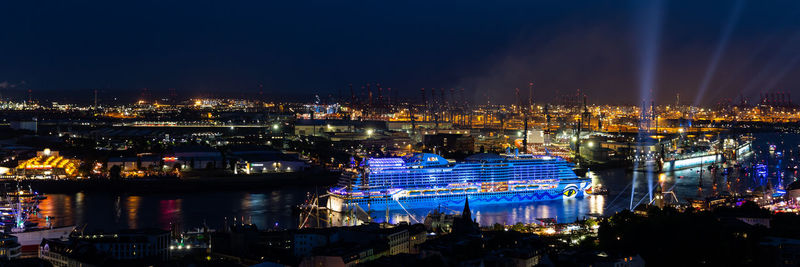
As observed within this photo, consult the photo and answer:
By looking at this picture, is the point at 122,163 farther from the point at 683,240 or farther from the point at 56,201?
the point at 683,240

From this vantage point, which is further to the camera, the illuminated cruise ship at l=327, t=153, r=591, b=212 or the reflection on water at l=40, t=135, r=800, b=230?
the illuminated cruise ship at l=327, t=153, r=591, b=212

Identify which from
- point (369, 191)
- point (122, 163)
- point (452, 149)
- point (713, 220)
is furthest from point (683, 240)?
point (452, 149)

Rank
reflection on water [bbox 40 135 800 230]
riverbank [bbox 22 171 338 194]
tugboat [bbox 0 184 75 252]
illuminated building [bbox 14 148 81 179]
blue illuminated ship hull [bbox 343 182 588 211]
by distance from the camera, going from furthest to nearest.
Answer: illuminated building [bbox 14 148 81 179], riverbank [bbox 22 171 338 194], blue illuminated ship hull [bbox 343 182 588 211], reflection on water [bbox 40 135 800 230], tugboat [bbox 0 184 75 252]

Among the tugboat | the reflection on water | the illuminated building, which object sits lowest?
the reflection on water

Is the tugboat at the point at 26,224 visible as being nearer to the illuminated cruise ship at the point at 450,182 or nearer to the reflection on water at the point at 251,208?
the reflection on water at the point at 251,208

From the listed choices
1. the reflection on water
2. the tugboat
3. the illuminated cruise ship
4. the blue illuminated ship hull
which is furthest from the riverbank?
the blue illuminated ship hull

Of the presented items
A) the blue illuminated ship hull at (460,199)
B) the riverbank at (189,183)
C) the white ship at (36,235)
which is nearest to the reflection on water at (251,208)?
the blue illuminated ship hull at (460,199)

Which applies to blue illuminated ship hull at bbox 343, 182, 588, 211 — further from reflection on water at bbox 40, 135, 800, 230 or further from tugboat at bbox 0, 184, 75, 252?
tugboat at bbox 0, 184, 75, 252
